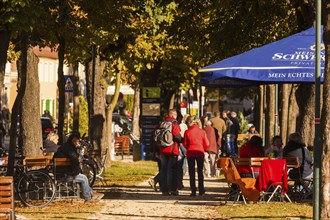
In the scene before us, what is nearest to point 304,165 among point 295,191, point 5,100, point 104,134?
point 295,191

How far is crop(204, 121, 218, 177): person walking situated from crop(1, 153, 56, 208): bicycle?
10499mm

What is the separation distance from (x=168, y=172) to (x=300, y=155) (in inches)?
145

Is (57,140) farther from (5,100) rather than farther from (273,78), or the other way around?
(5,100)

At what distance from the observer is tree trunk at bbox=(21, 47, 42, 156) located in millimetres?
25062

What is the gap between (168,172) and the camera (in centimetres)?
2550

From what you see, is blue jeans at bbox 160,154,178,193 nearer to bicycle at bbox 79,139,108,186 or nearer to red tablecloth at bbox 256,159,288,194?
bicycle at bbox 79,139,108,186

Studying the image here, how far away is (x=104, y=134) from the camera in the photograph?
110 feet

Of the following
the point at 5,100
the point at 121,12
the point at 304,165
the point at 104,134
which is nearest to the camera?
the point at 304,165

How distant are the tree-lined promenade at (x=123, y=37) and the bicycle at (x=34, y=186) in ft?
3.48

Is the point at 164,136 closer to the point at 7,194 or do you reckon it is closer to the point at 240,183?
the point at 240,183

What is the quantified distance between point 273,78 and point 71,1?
14.7ft

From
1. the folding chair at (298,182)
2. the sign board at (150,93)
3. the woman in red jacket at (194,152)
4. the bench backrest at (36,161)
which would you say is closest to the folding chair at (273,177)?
the folding chair at (298,182)

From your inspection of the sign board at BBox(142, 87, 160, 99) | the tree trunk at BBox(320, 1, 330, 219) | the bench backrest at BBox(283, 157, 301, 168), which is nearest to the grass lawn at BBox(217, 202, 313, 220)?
the bench backrest at BBox(283, 157, 301, 168)

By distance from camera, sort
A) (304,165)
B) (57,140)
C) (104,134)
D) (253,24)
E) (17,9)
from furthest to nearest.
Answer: (104,134)
(253,24)
(57,140)
(304,165)
(17,9)
